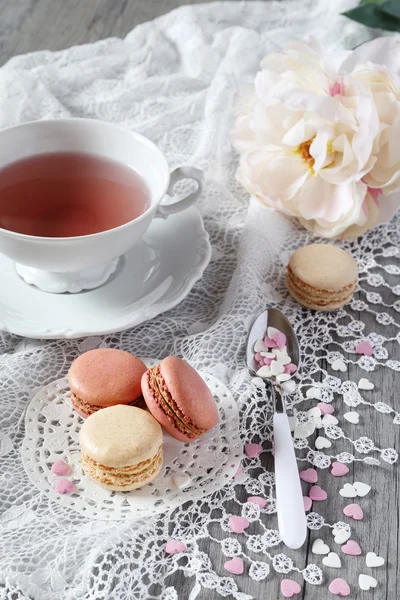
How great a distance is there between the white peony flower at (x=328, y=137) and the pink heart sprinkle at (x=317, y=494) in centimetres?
49

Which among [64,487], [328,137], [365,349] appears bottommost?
[365,349]

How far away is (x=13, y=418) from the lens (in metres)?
0.97

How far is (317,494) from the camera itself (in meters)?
0.89

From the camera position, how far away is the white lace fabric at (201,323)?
0.82 metres

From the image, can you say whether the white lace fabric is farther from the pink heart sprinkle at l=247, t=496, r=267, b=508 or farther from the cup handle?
the cup handle

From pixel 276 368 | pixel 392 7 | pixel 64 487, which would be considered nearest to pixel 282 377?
pixel 276 368

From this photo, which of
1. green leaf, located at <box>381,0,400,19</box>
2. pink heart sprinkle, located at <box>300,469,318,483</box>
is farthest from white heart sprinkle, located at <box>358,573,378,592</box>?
green leaf, located at <box>381,0,400,19</box>

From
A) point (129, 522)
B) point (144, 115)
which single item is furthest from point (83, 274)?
point (144, 115)

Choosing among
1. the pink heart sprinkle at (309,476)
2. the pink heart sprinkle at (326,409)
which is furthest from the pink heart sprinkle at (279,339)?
the pink heart sprinkle at (309,476)

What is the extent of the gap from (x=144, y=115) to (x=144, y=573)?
3.41 ft

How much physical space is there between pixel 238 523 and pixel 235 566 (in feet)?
0.18

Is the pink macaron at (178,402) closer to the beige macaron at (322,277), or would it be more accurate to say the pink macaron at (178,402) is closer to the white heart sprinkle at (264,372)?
the white heart sprinkle at (264,372)

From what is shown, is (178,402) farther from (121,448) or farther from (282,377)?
(282,377)

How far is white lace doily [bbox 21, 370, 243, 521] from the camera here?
34.3 inches
